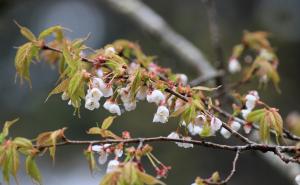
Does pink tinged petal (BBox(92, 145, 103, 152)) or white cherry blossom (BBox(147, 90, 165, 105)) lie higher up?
white cherry blossom (BBox(147, 90, 165, 105))

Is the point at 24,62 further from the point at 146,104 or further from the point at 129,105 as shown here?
the point at 146,104

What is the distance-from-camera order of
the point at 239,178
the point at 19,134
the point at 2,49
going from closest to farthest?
the point at 239,178
the point at 19,134
the point at 2,49

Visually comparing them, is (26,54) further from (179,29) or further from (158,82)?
(179,29)

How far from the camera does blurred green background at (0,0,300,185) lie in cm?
484

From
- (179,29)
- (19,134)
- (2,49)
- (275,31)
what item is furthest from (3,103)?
(275,31)

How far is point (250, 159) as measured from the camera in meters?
4.95

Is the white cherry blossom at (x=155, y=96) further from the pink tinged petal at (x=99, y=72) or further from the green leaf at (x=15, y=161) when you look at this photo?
the green leaf at (x=15, y=161)

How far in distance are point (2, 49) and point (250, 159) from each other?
3.37 metres

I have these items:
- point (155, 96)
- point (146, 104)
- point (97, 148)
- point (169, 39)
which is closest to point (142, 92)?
point (155, 96)

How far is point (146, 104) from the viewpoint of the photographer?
4879mm

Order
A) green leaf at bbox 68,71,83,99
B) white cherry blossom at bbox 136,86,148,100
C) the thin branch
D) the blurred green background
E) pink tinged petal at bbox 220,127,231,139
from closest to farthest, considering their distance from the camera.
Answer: green leaf at bbox 68,71,83,99 < white cherry blossom at bbox 136,86,148,100 < pink tinged petal at bbox 220,127,231,139 < the thin branch < the blurred green background

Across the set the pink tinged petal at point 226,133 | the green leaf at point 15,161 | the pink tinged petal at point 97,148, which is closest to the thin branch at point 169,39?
the pink tinged petal at point 226,133

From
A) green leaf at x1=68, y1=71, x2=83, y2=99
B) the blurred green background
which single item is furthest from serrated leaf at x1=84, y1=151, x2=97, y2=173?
the blurred green background

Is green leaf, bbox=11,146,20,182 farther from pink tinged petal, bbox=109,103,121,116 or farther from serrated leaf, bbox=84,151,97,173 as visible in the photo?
pink tinged petal, bbox=109,103,121,116
